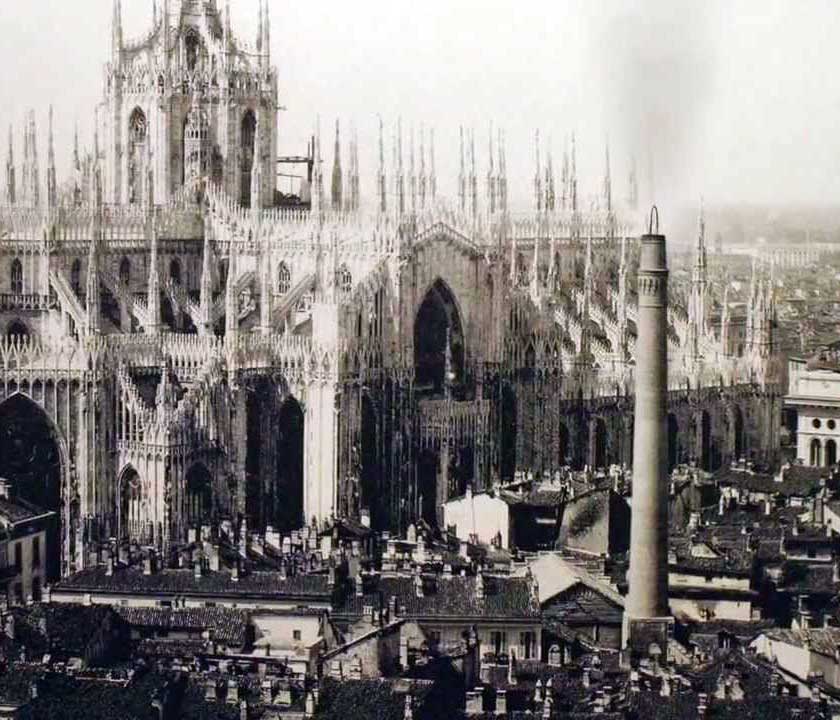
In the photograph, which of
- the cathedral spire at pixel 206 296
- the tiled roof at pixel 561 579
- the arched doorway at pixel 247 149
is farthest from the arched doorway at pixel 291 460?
the tiled roof at pixel 561 579

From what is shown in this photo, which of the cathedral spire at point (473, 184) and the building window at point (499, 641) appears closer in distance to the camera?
the building window at point (499, 641)

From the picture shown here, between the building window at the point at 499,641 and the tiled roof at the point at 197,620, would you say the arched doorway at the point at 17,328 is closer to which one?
the tiled roof at the point at 197,620

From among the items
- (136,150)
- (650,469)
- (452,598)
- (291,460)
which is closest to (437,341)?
(291,460)

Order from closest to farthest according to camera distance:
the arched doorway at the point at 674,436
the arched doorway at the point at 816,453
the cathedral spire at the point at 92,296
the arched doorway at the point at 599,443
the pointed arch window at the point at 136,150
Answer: the cathedral spire at the point at 92,296 → the arched doorway at the point at 599,443 → the pointed arch window at the point at 136,150 → the arched doorway at the point at 674,436 → the arched doorway at the point at 816,453

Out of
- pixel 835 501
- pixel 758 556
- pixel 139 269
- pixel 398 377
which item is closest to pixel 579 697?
pixel 758 556

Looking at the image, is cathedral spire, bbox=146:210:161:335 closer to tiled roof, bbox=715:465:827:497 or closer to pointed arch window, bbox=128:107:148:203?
pointed arch window, bbox=128:107:148:203

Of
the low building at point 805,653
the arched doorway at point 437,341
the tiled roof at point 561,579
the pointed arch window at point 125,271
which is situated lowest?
the low building at point 805,653
